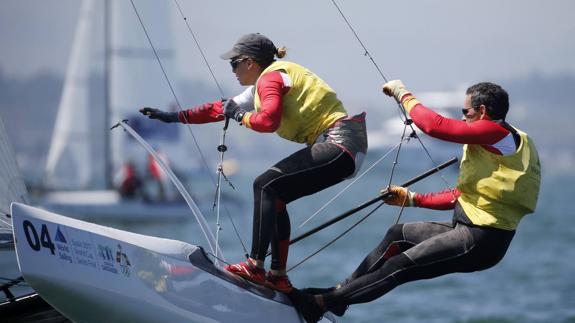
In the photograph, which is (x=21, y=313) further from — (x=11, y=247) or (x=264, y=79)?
(x=264, y=79)

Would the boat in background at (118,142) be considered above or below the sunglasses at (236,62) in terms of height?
below

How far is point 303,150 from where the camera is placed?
4730 mm

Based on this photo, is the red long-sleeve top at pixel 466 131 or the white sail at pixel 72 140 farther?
the white sail at pixel 72 140

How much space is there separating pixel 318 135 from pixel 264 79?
1.29 ft

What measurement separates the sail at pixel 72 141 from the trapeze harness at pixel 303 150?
20158 mm

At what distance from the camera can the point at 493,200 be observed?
4.52m

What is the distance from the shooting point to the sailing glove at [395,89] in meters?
4.55

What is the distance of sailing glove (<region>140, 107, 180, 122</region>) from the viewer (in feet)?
16.2

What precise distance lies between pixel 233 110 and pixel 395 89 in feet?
2.48

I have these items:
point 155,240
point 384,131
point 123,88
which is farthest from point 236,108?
point 384,131

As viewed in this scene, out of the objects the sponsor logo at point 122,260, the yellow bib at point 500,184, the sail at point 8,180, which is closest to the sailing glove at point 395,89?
the yellow bib at point 500,184

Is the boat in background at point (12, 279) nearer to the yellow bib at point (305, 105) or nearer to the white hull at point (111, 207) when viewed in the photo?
the yellow bib at point (305, 105)

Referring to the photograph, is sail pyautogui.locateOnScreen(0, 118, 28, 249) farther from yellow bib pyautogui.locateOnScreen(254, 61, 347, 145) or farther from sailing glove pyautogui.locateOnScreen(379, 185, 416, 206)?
sailing glove pyautogui.locateOnScreen(379, 185, 416, 206)

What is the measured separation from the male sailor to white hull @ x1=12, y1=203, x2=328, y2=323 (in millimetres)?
611
